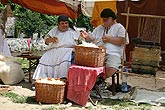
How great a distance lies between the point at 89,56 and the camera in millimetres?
5566

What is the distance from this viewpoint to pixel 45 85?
5.32 meters

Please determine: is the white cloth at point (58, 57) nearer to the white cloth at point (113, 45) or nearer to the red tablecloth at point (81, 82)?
the white cloth at point (113, 45)

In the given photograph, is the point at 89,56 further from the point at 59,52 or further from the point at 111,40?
the point at 59,52

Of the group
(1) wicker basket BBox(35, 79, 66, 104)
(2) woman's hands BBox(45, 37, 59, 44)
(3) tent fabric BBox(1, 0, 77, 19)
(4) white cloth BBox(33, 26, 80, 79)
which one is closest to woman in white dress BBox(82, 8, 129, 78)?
(4) white cloth BBox(33, 26, 80, 79)

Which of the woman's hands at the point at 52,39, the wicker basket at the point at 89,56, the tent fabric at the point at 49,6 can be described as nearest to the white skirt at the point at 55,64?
the woman's hands at the point at 52,39

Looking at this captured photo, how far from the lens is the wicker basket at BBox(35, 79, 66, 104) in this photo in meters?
5.34

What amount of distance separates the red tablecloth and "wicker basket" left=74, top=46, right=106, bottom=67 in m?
0.13

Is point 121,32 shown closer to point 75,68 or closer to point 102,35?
point 102,35

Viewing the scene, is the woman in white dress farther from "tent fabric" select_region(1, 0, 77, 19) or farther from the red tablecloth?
"tent fabric" select_region(1, 0, 77, 19)

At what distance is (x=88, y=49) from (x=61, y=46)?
3.28 feet

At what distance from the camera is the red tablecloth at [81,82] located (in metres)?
5.38

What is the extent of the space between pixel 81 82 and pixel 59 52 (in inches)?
45.6

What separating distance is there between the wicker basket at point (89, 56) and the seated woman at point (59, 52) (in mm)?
662

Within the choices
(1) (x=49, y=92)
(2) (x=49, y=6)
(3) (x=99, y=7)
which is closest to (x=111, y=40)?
(1) (x=49, y=92)
